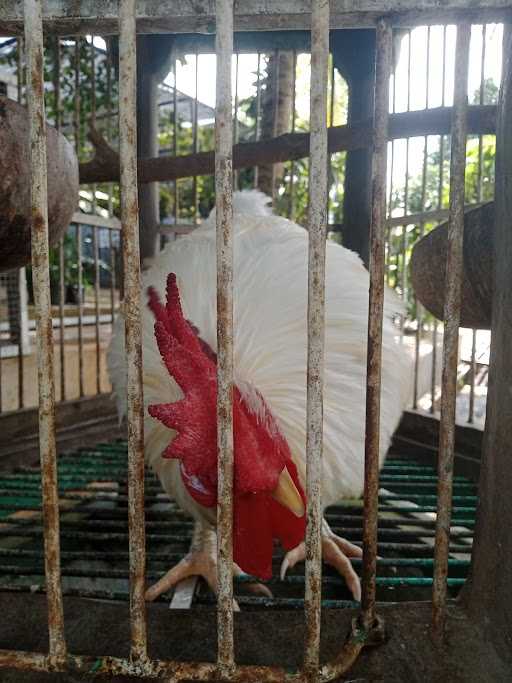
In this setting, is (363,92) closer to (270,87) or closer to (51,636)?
(270,87)

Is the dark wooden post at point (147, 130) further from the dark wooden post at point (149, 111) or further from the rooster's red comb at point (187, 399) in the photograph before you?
the rooster's red comb at point (187, 399)

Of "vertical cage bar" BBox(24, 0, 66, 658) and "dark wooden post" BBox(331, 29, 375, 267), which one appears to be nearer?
"vertical cage bar" BBox(24, 0, 66, 658)

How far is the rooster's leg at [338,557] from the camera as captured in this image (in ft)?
4.79

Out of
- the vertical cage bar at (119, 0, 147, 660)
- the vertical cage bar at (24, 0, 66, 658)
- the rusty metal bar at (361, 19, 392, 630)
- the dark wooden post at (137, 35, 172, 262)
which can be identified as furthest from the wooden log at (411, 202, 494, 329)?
the dark wooden post at (137, 35, 172, 262)

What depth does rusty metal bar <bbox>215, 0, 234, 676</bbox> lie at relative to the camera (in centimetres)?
75

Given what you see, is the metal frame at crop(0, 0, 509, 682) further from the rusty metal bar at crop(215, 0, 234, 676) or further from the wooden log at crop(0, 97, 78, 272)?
the wooden log at crop(0, 97, 78, 272)

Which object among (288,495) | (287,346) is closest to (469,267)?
(287,346)

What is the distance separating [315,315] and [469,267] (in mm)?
527

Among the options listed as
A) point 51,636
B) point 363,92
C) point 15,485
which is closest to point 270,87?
point 363,92

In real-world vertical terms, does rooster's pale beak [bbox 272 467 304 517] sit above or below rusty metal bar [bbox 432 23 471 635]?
below

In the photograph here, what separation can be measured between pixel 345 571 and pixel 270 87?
2.87 m

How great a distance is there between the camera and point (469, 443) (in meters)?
2.35

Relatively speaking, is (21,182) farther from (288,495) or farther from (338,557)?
(338,557)

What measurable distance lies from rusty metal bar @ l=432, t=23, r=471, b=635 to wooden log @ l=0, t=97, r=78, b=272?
846mm
